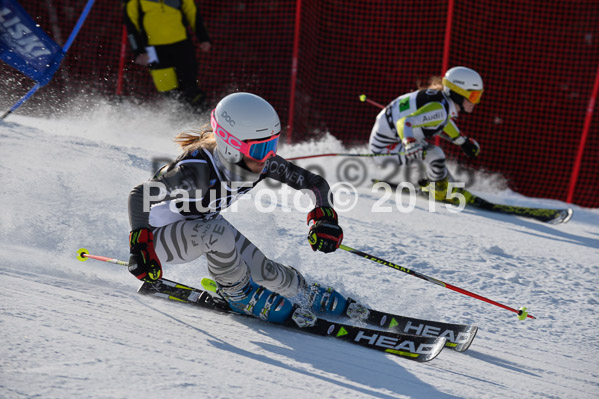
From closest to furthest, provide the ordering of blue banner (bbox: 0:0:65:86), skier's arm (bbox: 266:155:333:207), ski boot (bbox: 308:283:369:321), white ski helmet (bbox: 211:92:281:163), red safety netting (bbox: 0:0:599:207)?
white ski helmet (bbox: 211:92:281:163)
skier's arm (bbox: 266:155:333:207)
ski boot (bbox: 308:283:369:321)
blue banner (bbox: 0:0:65:86)
red safety netting (bbox: 0:0:599:207)

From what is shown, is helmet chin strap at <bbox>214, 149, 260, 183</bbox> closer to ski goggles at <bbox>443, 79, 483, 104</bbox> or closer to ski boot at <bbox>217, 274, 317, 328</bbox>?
ski boot at <bbox>217, 274, 317, 328</bbox>

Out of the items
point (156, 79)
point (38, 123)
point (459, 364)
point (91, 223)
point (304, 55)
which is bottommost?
point (459, 364)

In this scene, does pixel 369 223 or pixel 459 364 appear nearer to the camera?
pixel 459 364

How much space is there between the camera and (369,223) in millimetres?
5039

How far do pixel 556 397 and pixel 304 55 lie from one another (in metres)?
6.41

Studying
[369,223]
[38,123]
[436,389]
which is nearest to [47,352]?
[436,389]

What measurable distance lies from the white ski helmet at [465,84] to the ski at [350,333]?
334cm

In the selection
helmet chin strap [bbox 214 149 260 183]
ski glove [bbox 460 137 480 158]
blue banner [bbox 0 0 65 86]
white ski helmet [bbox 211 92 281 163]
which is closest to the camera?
white ski helmet [bbox 211 92 281 163]

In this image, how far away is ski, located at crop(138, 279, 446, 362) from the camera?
2.82m

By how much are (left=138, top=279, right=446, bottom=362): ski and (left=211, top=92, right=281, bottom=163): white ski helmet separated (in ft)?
2.78

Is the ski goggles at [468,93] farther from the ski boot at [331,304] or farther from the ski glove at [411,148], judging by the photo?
the ski boot at [331,304]

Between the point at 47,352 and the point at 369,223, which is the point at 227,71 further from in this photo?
the point at 47,352

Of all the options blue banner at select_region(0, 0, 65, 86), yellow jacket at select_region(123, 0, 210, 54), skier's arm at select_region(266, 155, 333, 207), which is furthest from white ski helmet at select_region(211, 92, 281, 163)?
yellow jacket at select_region(123, 0, 210, 54)

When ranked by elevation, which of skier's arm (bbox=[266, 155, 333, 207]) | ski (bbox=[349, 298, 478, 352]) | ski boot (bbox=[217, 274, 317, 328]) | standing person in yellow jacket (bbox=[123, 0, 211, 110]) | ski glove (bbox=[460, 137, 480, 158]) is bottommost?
ski (bbox=[349, 298, 478, 352])
